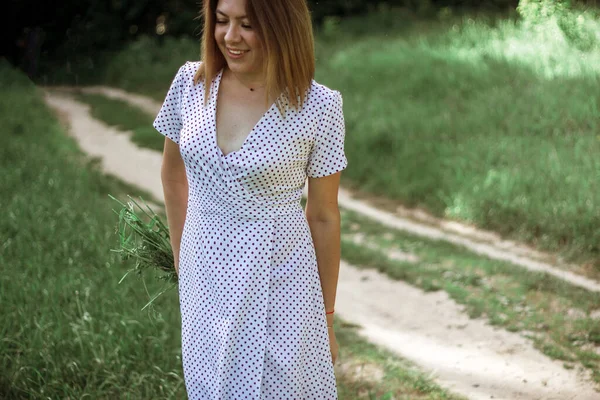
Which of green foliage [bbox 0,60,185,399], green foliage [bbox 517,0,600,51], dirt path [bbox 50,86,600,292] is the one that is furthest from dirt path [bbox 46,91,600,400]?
green foliage [bbox 517,0,600,51]

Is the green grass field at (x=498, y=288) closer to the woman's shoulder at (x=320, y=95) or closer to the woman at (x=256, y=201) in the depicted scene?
the woman at (x=256, y=201)

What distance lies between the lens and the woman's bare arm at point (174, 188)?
2258 millimetres

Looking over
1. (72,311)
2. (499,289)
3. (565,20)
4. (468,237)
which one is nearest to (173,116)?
(72,311)

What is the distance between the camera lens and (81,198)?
668cm

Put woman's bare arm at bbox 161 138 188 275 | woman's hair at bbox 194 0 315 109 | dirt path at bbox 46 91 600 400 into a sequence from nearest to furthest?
woman's hair at bbox 194 0 315 109
woman's bare arm at bbox 161 138 188 275
dirt path at bbox 46 91 600 400

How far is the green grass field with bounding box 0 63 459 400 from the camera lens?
354 cm

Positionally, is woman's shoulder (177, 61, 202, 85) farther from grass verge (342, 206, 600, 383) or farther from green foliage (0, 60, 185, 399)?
grass verge (342, 206, 600, 383)

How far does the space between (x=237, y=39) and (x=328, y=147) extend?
0.36 m

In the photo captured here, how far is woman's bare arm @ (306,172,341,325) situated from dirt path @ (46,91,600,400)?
2025 mm

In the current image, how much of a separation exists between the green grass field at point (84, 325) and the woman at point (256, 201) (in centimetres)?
92

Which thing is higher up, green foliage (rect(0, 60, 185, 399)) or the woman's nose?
the woman's nose

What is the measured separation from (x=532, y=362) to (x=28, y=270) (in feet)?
9.64

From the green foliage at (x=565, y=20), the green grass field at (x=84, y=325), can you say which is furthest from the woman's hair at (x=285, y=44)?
the green foliage at (x=565, y=20)

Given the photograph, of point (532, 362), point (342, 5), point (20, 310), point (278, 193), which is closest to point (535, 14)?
point (532, 362)
